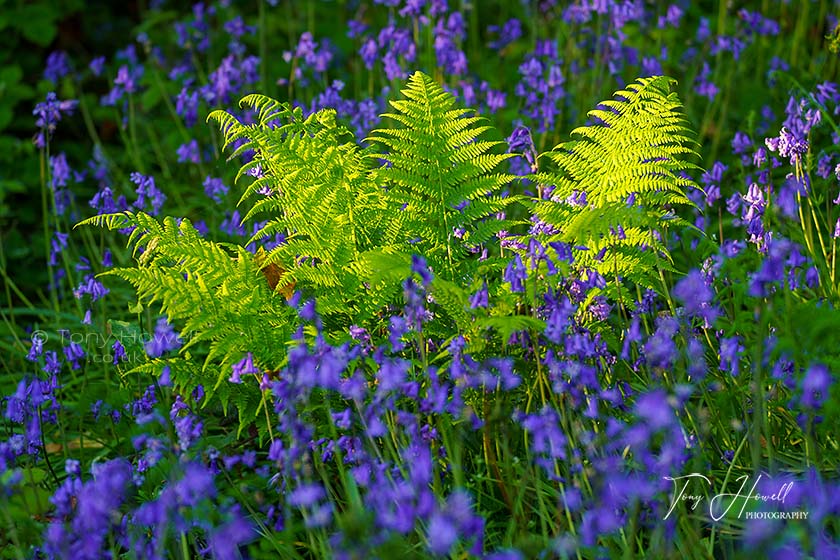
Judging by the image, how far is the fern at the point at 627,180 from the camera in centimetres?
272

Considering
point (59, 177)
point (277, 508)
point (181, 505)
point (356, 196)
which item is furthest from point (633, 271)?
point (59, 177)

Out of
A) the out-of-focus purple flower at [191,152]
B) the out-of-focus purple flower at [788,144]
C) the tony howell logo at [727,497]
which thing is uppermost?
the out-of-focus purple flower at [191,152]

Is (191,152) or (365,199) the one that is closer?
(365,199)

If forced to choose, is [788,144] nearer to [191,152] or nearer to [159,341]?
[159,341]

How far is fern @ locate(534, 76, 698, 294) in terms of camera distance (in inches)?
107

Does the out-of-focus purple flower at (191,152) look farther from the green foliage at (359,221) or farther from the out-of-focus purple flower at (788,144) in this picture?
the out-of-focus purple flower at (788,144)

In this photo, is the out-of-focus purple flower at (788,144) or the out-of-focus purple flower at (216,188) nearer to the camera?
the out-of-focus purple flower at (788,144)

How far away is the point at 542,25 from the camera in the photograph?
5324 millimetres

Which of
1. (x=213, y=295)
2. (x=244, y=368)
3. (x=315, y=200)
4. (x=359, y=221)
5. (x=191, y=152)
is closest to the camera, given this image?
(x=244, y=368)

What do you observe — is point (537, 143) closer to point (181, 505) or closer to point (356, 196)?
point (356, 196)

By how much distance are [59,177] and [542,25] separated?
279 cm

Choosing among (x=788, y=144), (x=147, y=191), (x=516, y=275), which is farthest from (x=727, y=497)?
(x=147, y=191)

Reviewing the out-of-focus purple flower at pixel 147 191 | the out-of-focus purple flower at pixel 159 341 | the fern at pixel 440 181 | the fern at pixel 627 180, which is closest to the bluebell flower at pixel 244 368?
the out-of-focus purple flower at pixel 159 341

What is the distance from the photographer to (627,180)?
2.87m
